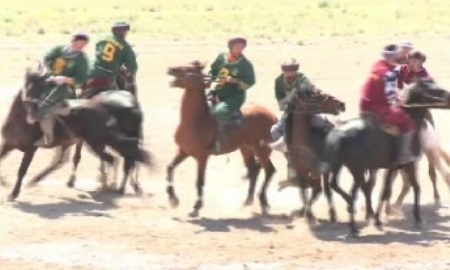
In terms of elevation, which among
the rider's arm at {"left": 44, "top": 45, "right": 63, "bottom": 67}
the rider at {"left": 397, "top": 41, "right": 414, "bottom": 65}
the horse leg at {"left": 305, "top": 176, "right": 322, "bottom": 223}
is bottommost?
the horse leg at {"left": 305, "top": 176, "right": 322, "bottom": 223}

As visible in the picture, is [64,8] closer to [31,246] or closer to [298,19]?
[298,19]

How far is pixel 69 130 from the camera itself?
18.0 m

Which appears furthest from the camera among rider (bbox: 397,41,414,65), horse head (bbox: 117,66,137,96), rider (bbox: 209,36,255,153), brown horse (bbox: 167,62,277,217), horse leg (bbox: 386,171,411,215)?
horse head (bbox: 117,66,137,96)

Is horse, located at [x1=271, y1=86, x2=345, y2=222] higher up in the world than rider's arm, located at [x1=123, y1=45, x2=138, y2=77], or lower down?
lower down

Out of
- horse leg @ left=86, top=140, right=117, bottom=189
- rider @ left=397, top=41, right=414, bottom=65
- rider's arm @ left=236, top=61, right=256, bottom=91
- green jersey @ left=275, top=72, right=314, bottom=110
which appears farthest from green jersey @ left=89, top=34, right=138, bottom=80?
rider @ left=397, top=41, right=414, bottom=65

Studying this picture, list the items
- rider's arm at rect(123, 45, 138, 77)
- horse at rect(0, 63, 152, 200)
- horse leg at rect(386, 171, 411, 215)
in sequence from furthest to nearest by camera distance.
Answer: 1. rider's arm at rect(123, 45, 138, 77)
2. horse at rect(0, 63, 152, 200)
3. horse leg at rect(386, 171, 411, 215)

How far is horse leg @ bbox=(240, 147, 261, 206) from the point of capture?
1795cm

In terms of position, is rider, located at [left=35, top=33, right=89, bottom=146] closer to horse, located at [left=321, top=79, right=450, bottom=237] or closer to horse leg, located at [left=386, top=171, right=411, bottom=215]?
horse, located at [left=321, top=79, right=450, bottom=237]

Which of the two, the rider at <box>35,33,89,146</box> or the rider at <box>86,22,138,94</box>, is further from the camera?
the rider at <box>86,22,138,94</box>

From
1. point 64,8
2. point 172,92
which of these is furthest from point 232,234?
point 64,8

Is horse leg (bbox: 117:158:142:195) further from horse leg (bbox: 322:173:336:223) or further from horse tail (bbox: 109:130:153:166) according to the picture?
horse leg (bbox: 322:173:336:223)

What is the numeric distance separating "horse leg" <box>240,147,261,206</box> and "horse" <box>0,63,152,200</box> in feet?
5.41

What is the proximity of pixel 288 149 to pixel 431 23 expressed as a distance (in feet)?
126

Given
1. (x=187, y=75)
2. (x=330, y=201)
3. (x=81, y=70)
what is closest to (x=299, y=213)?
(x=330, y=201)
